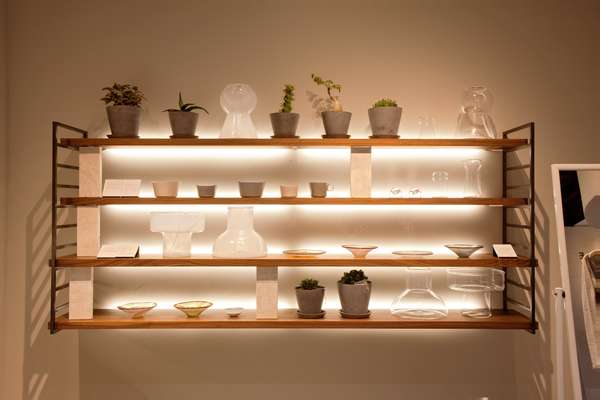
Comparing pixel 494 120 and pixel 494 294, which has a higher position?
pixel 494 120

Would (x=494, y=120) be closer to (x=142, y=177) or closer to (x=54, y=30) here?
(x=142, y=177)

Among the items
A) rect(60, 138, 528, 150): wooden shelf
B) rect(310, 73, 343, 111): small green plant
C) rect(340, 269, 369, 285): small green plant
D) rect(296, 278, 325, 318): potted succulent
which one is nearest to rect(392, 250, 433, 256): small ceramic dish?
rect(340, 269, 369, 285): small green plant

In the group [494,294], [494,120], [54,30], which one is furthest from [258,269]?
[54,30]

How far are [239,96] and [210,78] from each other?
30 centimetres

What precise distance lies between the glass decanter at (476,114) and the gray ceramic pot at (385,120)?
0.38 metres

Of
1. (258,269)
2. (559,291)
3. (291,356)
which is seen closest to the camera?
(559,291)

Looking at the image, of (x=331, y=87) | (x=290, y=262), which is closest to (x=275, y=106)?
(x=331, y=87)

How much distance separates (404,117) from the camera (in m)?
3.03

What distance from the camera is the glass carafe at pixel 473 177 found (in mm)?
2873

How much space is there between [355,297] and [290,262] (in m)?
0.38

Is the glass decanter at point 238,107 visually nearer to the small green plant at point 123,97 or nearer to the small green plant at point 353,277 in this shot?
the small green plant at point 123,97

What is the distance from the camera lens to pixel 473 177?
2.88 m

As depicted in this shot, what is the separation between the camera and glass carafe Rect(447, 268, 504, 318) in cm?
285

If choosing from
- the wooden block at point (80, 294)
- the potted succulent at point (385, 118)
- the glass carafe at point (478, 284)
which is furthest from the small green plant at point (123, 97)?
→ the glass carafe at point (478, 284)
